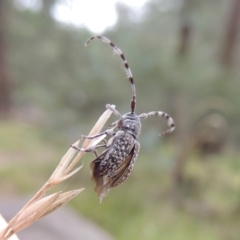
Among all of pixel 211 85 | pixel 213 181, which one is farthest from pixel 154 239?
pixel 211 85

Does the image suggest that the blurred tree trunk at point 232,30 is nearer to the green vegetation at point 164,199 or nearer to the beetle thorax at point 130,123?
the green vegetation at point 164,199

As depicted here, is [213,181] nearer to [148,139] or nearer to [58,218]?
[148,139]

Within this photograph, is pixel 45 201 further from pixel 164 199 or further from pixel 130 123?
pixel 164 199

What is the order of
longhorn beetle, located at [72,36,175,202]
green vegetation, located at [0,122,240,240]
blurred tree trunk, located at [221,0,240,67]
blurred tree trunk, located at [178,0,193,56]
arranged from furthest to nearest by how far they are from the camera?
blurred tree trunk, located at [221,0,240,67] < green vegetation, located at [0,122,240,240] < blurred tree trunk, located at [178,0,193,56] < longhorn beetle, located at [72,36,175,202]

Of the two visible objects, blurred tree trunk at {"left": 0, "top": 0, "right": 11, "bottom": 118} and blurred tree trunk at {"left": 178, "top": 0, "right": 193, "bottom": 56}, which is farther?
blurred tree trunk at {"left": 0, "top": 0, "right": 11, "bottom": 118}

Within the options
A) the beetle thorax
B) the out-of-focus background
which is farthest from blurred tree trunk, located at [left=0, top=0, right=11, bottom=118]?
the beetle thorax

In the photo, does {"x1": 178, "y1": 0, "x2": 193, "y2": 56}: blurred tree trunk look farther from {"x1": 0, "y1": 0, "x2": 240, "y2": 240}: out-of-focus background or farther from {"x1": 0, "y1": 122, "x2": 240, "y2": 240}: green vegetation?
{"x1": 0, "y1": 122, "x2": 240, "y2": 240}: green vegetation
